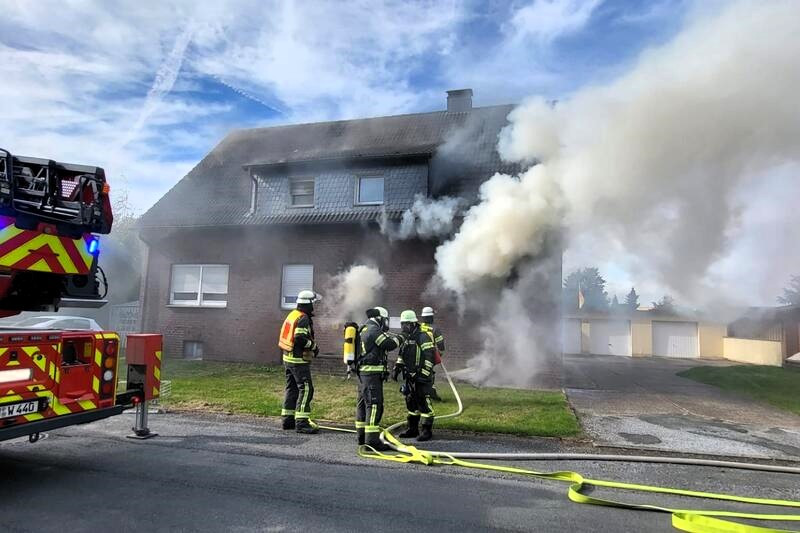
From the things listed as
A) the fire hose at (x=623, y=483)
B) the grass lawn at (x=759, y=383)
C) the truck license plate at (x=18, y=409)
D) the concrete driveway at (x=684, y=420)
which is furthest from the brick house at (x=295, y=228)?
the truck license plate at (x=18, y=409)

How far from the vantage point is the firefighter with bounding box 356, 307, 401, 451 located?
5875mm

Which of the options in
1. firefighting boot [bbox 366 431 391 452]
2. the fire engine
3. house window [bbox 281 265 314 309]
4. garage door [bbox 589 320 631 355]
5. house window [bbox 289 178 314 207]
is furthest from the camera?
garage door [bbox 589 320 631 355]

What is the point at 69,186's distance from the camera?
452 centimetres

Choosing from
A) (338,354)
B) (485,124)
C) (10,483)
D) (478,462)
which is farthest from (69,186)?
(485,124)

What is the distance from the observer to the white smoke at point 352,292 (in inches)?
481

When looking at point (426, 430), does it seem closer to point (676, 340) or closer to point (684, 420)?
point (684, 420)

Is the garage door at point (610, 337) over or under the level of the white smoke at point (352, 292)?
under

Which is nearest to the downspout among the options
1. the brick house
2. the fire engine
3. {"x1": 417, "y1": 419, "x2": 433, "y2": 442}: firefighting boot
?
the brick house

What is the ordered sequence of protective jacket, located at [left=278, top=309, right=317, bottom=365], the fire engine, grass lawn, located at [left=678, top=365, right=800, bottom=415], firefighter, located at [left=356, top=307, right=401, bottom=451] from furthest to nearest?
grass lawn, located at [left=678, top=365, right=800, bottom=415] < protective jacket, located at [left=278, top=309, right=317, bottom=365] < firefighter, located at [left=356, top=307, right=401, bottom=451] < the fire engine

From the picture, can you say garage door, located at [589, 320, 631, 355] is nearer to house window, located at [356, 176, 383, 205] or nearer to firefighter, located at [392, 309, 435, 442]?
house window, located at [356, 176, 383, 205]

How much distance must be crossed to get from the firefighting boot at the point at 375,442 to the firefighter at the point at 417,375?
24.1 inches

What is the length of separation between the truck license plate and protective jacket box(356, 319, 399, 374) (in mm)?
3249

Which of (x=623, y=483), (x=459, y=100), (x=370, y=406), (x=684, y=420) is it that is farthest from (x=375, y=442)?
(x=459, y=100)

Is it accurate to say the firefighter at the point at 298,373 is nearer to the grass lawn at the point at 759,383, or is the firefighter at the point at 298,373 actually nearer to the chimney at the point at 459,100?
the grass lawn at the point at 759,383
